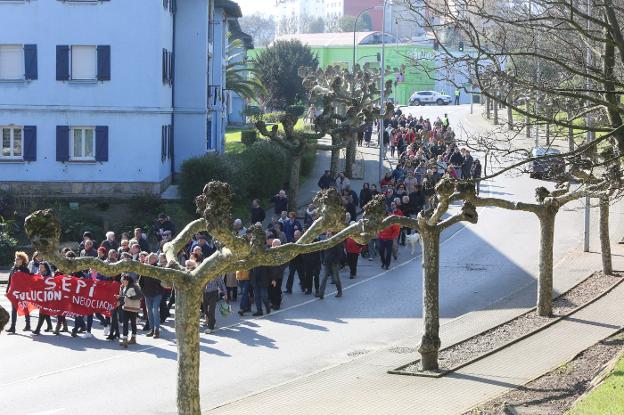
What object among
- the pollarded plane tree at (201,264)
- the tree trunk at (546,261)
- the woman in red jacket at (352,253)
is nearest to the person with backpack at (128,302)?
the woman in red jacket at (352,253)

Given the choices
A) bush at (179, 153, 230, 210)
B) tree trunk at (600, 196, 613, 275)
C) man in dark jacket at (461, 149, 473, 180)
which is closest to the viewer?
tree trunk at (600, 196, 613, 275)

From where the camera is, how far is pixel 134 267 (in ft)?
39.4

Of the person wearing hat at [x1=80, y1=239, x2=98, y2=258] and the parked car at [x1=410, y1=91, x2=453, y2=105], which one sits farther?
the parked car at [x1=410, y1=91, x2=453, y2=105]

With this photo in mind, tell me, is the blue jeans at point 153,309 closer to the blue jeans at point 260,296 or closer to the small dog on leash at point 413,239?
the blue jeans at point 260,296

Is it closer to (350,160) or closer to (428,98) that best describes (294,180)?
(350,160)

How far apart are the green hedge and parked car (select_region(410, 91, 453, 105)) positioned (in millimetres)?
57556

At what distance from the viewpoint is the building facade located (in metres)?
38.8

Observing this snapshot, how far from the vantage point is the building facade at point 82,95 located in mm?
38844

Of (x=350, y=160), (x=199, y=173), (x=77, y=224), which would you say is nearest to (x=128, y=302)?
(x=77, y=224)

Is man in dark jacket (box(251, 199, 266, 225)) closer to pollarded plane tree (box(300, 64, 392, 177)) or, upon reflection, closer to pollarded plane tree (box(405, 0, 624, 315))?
pollarded plane tree (box(300, 64, 392, 177))

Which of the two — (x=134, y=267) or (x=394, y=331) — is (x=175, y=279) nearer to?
(x=134, y=267)

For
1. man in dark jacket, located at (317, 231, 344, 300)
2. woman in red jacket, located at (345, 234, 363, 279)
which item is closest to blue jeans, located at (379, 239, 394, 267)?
woman in red jacket, located at (345, 234, 363, 279)

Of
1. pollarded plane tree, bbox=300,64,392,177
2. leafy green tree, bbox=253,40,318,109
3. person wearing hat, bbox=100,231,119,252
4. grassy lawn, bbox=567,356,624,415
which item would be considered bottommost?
grassy lawn, bbox=567,356,624,415

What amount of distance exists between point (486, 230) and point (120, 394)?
20.4 m
